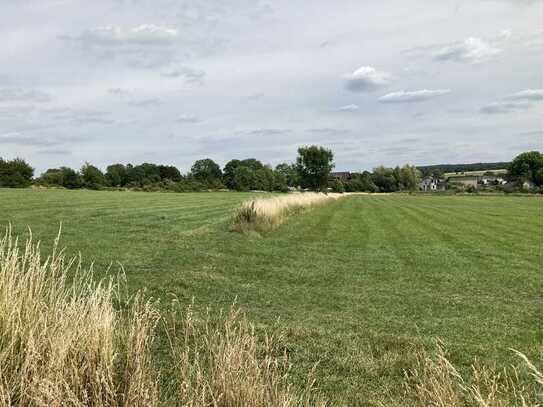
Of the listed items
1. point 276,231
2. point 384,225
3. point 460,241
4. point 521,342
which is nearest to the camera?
point 521,342

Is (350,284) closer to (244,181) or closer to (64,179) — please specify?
(64,179)

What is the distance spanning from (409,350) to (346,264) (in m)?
8.76

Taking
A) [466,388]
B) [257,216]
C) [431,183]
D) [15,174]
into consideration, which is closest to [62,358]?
[466,388]

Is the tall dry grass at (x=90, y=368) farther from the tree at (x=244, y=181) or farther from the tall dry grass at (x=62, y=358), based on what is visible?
the tree at (x=244, y=181)

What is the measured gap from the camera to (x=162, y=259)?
1440 centimetres

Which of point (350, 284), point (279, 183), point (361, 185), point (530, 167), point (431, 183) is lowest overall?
point (350, 284)

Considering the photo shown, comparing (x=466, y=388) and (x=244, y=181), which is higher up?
(x=244, y=181)

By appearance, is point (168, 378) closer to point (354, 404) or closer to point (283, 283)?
point (354, 404)

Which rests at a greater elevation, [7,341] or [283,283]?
[7,341]

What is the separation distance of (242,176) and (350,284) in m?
116

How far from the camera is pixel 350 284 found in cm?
1235

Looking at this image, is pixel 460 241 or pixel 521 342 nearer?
pixel 521 342

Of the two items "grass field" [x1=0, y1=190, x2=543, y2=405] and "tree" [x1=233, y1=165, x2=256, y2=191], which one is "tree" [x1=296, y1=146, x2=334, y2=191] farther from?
"grass field" [x1=0, y1=190, x2=543, y2=405]

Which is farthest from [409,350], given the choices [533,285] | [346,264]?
[346,264]
